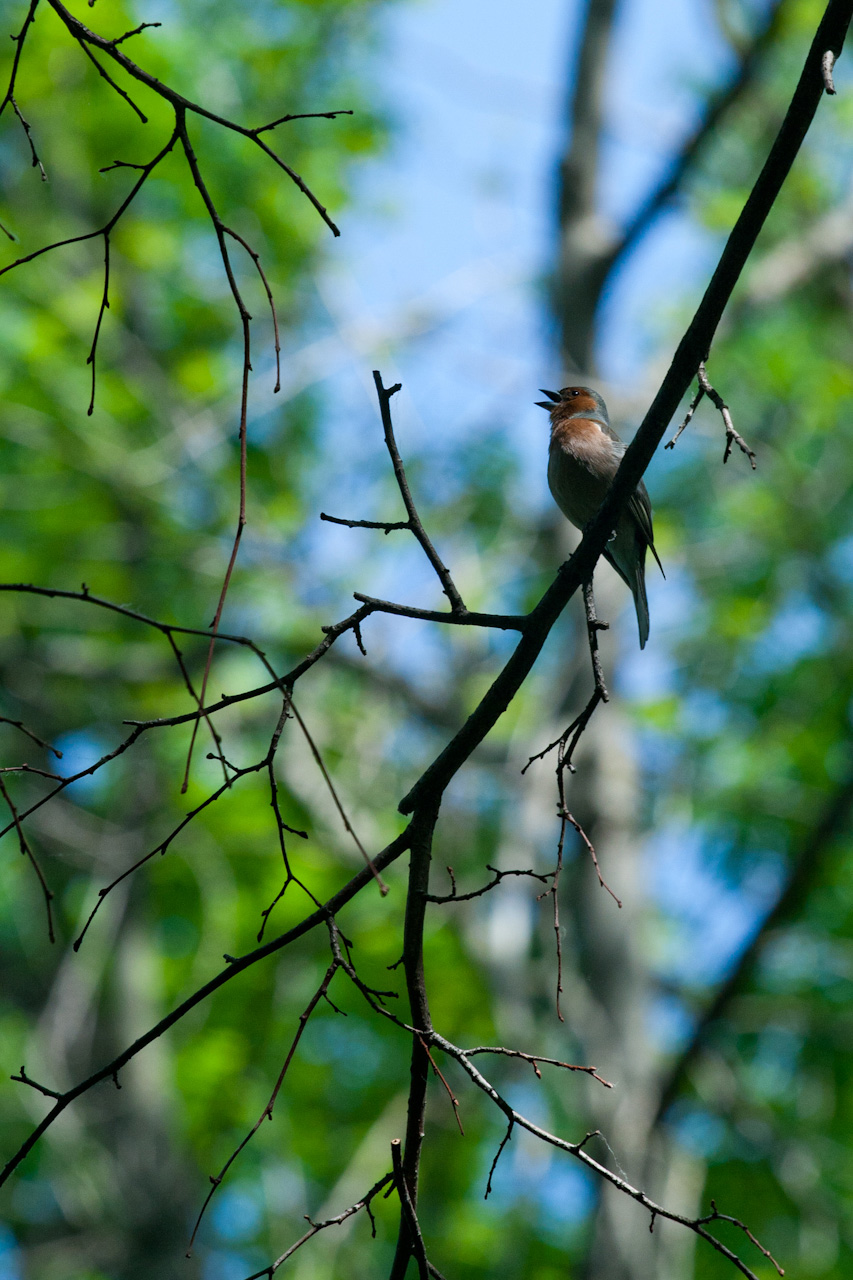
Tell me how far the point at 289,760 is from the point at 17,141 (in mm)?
7011

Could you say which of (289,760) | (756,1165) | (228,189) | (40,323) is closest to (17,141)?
(228,189)

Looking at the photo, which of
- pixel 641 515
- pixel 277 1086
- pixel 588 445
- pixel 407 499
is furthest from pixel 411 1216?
pixel 588 445

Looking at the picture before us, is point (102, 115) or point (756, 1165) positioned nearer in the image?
point (756, 1165)

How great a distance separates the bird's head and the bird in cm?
65

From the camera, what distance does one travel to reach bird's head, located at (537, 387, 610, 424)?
502 centimetres

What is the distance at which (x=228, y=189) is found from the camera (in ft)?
33.2

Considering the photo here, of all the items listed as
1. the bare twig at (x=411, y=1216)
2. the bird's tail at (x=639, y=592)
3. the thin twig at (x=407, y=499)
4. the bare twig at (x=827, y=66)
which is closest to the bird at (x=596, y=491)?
the bird's tail at (x=639, y=592)

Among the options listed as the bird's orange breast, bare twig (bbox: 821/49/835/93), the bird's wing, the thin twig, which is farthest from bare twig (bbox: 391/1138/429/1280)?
the bird's orange breast

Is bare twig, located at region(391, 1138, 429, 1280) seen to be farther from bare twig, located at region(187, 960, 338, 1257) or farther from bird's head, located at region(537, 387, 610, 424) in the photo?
bird's head, located at region(537, 387, 610, 424)

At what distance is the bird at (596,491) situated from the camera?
13.0ft

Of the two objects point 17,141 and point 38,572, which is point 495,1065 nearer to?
point 38,572

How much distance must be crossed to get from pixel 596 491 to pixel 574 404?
1237 millimetres

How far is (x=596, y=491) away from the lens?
3992 millimetres

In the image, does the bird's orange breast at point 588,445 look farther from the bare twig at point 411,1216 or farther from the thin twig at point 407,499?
the bare twig at point 411,1216
